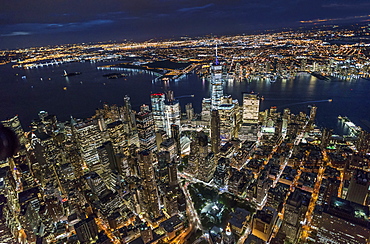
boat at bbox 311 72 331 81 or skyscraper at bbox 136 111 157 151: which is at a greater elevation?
boat at bbox 311 72 331 81

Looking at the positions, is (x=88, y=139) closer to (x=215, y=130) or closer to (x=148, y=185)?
(x=148, y=185)

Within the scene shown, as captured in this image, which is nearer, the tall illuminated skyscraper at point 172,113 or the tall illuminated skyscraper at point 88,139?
the tall illuminated skyscraper at point 88,139

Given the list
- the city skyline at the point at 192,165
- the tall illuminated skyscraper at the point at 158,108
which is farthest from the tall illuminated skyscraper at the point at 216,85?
the tall illuminated skyscraper at the point at 158,108

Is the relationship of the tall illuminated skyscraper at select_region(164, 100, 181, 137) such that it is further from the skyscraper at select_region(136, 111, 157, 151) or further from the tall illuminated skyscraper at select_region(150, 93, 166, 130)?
the skyscraper at select_region(136, 111, 157, 151)

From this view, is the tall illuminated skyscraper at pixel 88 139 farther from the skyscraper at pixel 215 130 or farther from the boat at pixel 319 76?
the boat at pixel 319 76

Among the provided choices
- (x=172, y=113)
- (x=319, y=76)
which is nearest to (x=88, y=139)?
(x=172, y=113)

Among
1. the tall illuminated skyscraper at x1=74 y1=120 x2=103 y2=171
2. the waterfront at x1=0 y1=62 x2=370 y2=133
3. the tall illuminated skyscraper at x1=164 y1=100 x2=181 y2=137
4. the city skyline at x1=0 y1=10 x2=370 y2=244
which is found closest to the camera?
the city skyline at x1=0 y1=10 x2=370 y2=244

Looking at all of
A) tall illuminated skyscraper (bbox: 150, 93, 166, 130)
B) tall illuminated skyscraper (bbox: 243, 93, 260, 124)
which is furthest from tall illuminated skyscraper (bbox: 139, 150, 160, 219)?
tall illuminated skyscraper (bbox: 243, 93, 260, 124)
